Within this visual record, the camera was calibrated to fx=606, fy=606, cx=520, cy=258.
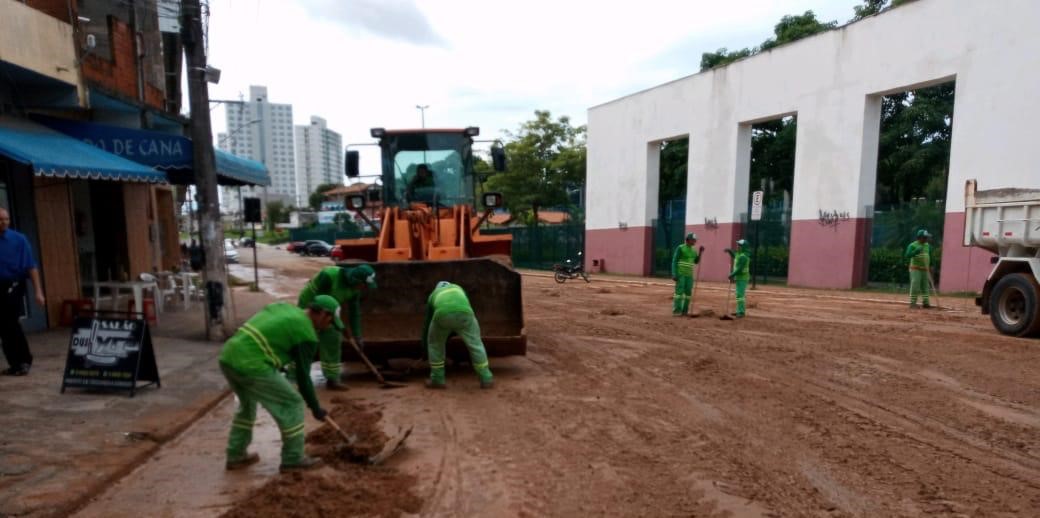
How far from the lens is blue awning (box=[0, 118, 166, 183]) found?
23.8 ft

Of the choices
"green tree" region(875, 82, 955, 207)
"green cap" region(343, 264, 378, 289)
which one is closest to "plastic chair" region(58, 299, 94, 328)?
"green cap" region(343, 264, 378, 289)

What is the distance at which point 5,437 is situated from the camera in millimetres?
4707

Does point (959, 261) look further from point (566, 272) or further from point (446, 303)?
point (446, 303)

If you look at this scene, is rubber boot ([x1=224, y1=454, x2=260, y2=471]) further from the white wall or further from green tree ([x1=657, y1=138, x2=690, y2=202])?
green tree ([x1=657, y1=138, x2=690, y2=202])

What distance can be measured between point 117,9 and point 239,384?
37.2ft

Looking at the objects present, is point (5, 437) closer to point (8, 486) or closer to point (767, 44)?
point (8, 486)

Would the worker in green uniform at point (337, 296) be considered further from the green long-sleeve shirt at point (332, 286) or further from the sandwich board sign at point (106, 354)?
the sandwich board sign at point (106, 354)

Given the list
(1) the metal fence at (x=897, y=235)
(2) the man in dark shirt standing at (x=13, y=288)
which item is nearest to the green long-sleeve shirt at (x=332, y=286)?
(2) the man in dark shirt standing at (x=13, y=288)

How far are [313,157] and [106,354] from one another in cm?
11266

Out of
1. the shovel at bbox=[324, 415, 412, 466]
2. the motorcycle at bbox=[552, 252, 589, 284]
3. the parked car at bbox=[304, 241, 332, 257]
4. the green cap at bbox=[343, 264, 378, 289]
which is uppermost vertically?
the green cap at bbox=[343, 264, 378, 289]

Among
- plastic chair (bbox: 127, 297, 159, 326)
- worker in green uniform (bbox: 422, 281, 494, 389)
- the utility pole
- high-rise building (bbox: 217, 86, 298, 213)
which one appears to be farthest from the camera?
high-rise building (bbox: 217, 86, 298, 213)

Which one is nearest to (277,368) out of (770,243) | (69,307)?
(69,307)

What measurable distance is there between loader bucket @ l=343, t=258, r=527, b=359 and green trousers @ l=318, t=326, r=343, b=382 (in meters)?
→ 0.60

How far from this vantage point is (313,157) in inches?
4395
